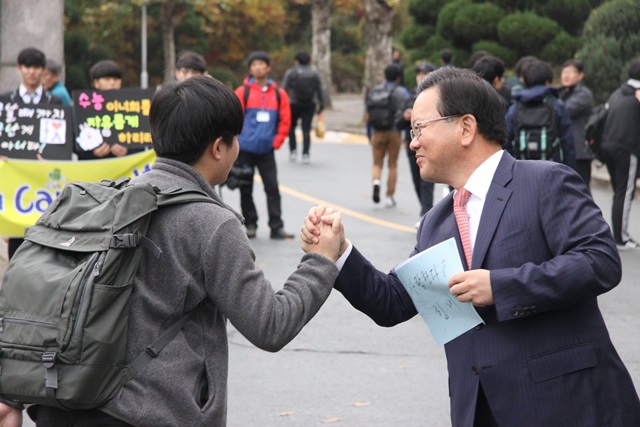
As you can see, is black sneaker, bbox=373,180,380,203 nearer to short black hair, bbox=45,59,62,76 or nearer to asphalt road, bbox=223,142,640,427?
asphalt road, bbox=223,142,640,427

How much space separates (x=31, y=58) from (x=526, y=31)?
17869 mm

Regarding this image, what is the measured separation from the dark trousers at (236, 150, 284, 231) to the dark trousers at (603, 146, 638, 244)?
3581 millimetres

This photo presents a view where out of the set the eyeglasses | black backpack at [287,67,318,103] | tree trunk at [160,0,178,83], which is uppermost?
the eyeglasses

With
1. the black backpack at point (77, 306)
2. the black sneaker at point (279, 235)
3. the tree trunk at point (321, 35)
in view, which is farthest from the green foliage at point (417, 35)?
the black backpack at point (77, 306)

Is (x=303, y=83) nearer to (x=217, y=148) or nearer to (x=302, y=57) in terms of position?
(x=302, y=57)

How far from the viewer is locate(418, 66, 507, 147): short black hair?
10.3 feet

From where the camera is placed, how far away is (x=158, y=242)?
282cm

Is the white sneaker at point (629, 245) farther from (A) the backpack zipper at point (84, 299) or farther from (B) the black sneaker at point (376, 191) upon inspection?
(A) the backpack zipper at point (84, 299)

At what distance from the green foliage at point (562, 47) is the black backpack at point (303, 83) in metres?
7.78

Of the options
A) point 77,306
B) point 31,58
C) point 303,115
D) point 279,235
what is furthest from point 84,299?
point 303,115

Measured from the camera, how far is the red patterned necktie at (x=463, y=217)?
10.3ft

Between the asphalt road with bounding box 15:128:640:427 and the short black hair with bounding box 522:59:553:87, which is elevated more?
the short black hair with bounding box 522:59:553:87

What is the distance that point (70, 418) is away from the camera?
2850 mm

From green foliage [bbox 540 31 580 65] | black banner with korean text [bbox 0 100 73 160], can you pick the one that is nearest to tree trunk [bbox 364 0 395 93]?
Result: green foliage [bbox 540 31 580 65]
